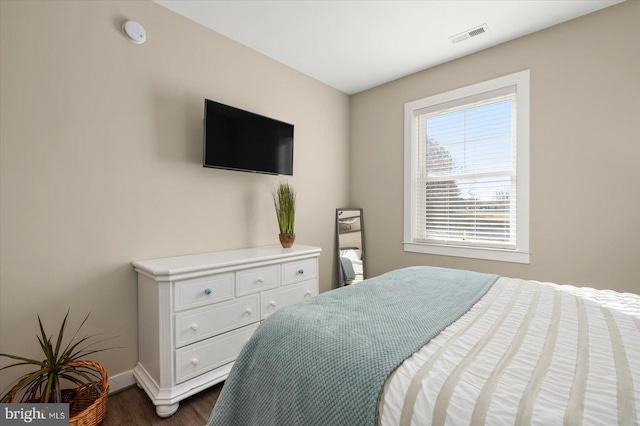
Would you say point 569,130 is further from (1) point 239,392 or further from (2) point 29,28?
(2) point 29,28

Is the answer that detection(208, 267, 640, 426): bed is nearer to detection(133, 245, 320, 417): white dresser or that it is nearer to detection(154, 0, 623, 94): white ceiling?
detection(133, 245, 320, 417): white dresser

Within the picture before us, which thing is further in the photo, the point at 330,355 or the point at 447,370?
the point at 330,355

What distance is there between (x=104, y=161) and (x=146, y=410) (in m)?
1.56

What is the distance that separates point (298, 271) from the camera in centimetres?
247

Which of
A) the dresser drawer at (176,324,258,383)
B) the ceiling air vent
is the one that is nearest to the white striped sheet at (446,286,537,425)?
the dresser drawer at (176,324,258,383)

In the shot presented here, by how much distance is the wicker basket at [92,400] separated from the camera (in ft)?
5.01

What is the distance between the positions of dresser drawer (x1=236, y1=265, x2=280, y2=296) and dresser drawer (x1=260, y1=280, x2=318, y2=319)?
0.22ft

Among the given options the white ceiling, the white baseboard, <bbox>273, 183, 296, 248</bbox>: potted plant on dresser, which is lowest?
the white baseboard

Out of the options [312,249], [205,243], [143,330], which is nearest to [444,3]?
[312,249]

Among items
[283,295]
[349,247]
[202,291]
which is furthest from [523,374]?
[349,247]

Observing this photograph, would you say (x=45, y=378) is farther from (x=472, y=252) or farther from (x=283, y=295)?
(x=472, y=252)

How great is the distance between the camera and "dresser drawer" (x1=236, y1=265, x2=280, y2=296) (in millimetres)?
2049

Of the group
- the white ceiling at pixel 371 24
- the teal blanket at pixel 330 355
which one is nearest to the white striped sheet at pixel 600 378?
the teal blanket at pixel 330 355

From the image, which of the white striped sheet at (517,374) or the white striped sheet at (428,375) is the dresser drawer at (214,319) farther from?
the white striped sheet at (517,374)
